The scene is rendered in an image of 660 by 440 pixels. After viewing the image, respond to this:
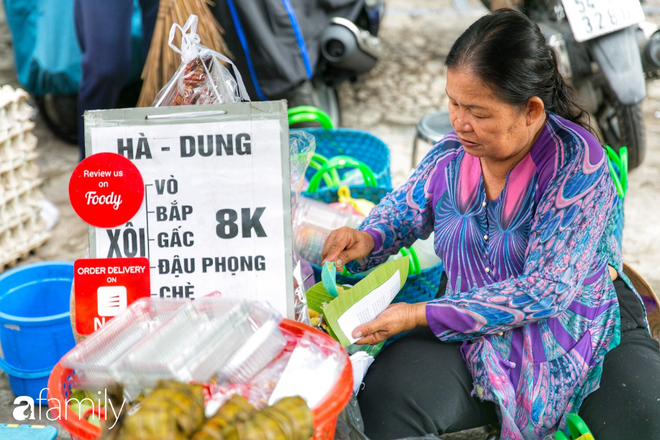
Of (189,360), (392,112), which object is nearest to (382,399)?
(189,360)

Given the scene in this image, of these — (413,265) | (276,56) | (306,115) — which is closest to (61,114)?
(276,56)

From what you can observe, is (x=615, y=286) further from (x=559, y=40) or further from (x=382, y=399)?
(x=559, y=40)

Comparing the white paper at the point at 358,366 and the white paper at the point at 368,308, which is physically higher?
the white paper at the point at 368,308

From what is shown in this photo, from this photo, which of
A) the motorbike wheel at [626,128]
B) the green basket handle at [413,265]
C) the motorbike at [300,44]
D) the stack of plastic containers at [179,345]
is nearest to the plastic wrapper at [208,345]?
the stack of plastic containers at [179,345]

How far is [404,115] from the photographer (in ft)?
13.9

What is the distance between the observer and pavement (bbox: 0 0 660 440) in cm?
302

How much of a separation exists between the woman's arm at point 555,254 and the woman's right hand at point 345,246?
30 cm

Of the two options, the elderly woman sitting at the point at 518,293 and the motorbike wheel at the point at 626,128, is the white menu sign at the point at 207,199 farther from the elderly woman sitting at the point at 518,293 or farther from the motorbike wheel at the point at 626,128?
the motorbike wheel at the point at 626,128

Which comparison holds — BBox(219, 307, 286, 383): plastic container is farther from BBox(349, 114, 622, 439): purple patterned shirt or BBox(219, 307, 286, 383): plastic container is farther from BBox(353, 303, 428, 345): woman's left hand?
BBox(349, 114, 622, 439): purple patterned shirt

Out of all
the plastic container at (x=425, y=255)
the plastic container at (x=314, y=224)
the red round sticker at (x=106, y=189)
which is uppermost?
the red round sticker at (x=106, y=189)

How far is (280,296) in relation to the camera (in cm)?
132

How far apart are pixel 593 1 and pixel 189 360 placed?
8.95 ft

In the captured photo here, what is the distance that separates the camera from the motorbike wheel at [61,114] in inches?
148

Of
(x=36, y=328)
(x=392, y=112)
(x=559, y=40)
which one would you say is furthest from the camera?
(x=392, y=112)
